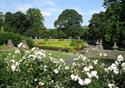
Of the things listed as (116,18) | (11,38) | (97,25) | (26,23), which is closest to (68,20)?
(26,23)

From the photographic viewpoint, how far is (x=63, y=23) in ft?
372

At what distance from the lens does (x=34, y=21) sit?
106 meters

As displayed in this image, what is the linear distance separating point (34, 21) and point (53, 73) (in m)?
98.3

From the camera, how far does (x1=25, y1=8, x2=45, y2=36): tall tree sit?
102 metres

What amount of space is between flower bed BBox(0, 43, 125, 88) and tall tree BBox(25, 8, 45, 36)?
92.9 meters

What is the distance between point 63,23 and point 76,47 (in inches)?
2485

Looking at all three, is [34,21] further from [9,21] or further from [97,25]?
[97,25]

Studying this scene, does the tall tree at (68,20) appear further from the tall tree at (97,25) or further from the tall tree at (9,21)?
the tall tree at (97,25)

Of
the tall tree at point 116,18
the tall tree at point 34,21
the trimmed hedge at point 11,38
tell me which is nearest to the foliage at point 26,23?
the tall tree at point 34,21

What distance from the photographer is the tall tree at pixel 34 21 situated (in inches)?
4033

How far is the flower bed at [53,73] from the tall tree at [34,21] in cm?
9293

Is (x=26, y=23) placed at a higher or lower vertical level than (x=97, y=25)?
higher

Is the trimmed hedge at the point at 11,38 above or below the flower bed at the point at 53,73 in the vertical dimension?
below

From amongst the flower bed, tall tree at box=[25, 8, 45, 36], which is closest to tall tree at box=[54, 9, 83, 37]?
tall tree at box=[25, 8, 45, 36]
